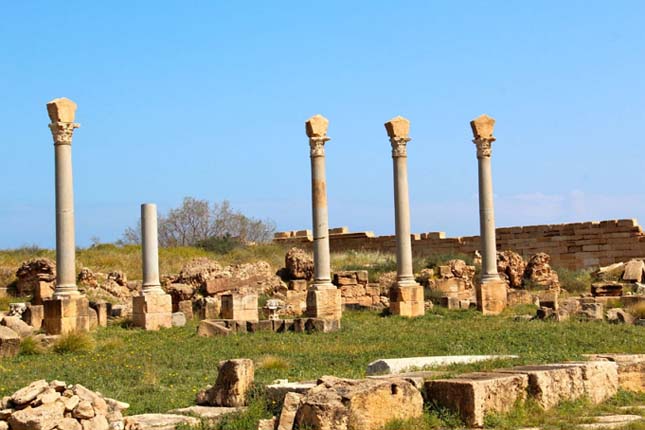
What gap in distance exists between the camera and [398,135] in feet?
89.2

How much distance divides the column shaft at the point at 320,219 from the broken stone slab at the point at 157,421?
48.9 ft

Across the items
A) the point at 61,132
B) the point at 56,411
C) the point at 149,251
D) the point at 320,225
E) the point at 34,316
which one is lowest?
the point at 56,411

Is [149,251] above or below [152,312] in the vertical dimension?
above

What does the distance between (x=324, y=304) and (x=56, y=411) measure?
617 inches

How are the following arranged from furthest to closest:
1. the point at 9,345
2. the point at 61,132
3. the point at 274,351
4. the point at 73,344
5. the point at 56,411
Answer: the point at 61,132 < the point at 73,344 < the point at 9,345 < the point at 274,351 < the point at 56,411

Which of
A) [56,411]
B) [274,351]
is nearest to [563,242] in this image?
[274,351]

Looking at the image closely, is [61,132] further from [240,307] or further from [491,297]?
[491,297]

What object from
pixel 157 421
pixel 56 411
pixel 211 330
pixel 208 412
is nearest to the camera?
pixel 56 411

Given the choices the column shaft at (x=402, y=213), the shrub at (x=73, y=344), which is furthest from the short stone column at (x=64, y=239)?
the column shaft at (x=402, y=213)

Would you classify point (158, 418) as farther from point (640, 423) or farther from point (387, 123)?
point (387, 123)

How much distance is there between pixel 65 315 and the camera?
21812 mm

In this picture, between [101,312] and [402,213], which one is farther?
[402,213]

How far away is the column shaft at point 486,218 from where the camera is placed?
27.6 m

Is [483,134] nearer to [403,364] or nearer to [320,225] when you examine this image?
[320,225]
